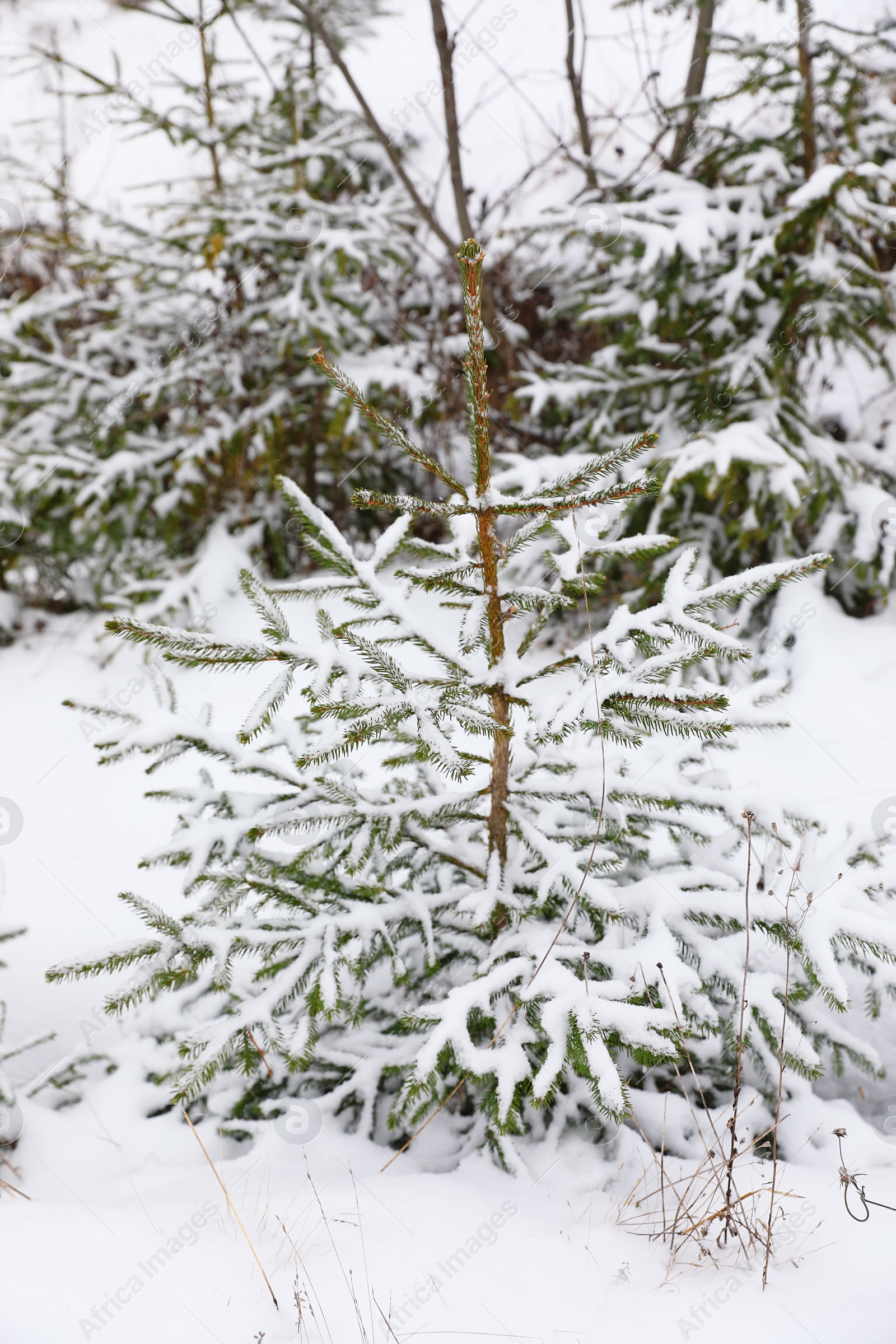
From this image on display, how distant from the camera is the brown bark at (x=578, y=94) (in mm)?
4105

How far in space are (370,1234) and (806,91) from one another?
461 cm

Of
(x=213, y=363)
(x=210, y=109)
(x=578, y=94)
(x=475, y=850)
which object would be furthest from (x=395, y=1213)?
(x=210, y=109)

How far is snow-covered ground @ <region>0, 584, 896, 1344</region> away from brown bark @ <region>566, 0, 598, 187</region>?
358 centimetres

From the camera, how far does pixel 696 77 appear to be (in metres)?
4.24

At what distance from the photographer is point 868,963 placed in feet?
5.91

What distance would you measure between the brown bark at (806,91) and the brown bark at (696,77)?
584mm

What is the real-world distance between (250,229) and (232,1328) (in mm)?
4774

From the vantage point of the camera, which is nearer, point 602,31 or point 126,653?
point 126,653

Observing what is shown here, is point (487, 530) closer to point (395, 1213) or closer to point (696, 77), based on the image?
point (395, 1213)

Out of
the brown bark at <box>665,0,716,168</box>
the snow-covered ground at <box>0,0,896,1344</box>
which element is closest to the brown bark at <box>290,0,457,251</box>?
the brown bark at <box>665,0,716,168</box>

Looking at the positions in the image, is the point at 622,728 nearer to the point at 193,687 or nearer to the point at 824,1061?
the point at 824,1061

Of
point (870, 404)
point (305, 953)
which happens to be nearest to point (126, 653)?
point (305, 953)

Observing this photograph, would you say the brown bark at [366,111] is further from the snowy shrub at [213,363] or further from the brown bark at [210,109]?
the brown bark at [210,109]

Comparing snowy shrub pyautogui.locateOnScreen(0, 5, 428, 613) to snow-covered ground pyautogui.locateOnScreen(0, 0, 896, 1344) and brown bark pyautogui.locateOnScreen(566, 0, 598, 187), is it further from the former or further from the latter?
snow-covered ground pyautogui.locateOnScreen(0, 0, 896, 1344)
